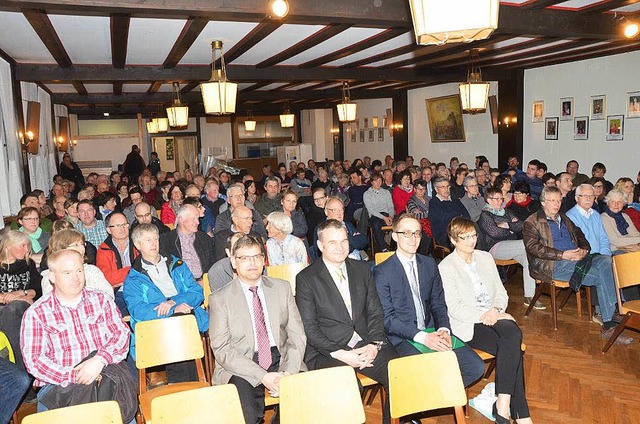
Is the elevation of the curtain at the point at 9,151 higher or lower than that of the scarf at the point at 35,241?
higher

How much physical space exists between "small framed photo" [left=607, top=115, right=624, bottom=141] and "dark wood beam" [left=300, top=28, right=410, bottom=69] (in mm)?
4978

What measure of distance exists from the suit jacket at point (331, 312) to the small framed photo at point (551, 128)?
8.54 meters

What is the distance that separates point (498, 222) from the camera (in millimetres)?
6207

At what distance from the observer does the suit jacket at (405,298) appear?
3705 mm

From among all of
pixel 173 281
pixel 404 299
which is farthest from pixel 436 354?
pixel 173 281

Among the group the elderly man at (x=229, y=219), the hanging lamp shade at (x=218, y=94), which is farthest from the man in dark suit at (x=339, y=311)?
the hanging lamp shade at (x=218, y=94)

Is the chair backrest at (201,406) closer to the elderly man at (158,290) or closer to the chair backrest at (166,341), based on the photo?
the chair backrest at (166,341)

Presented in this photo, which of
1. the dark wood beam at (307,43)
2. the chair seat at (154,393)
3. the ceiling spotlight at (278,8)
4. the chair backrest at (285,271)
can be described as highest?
the dark wood beam at (307,43)

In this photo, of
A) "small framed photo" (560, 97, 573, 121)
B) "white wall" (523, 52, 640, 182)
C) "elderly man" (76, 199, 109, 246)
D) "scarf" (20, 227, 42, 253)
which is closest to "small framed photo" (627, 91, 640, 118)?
"white wall" (523, 52, 640, 182)

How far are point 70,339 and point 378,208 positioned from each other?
586 cm

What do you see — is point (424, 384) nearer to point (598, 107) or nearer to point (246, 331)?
point (246, 331)

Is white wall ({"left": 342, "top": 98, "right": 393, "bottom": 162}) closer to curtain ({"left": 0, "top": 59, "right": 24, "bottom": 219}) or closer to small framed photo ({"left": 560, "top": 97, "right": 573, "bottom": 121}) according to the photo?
small framed photo ({"left": 560, "top": 97, "right": 573, "bottom": 121})

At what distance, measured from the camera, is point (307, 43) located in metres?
7.07

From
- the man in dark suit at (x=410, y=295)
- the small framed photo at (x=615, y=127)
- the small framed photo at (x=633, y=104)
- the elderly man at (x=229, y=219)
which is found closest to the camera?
the man in dark suit at (x=410, y=295)
